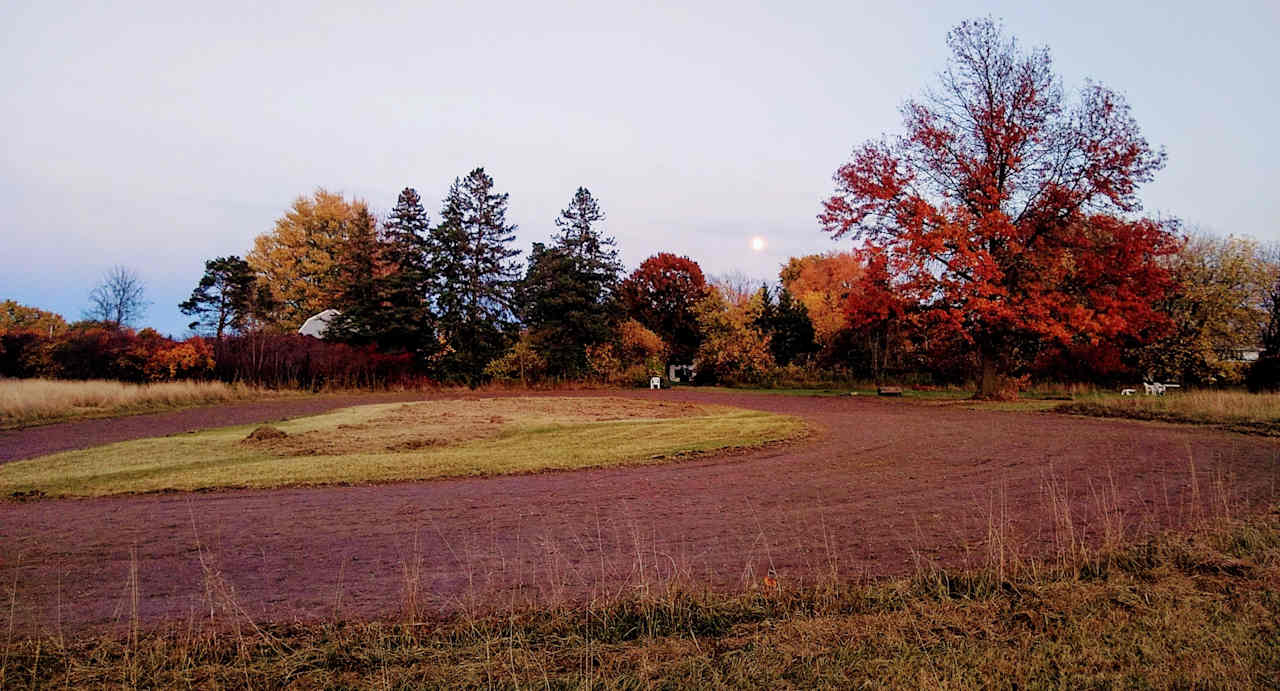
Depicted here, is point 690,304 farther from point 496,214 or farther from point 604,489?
point 604,489

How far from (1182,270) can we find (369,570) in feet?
103

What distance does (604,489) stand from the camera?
898 cm

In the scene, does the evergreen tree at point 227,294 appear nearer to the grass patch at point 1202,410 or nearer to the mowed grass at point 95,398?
the mowed grass at point 95,398

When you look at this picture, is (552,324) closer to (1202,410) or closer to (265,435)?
(265,435)

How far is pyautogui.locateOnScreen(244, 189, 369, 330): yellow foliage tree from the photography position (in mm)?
50875

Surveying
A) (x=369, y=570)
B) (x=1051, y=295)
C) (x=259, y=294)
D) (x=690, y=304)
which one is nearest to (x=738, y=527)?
(x=369, y=570)

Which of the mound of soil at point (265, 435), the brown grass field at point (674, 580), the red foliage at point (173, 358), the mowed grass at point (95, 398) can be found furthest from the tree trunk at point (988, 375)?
the mowed grass at point (95, 398)

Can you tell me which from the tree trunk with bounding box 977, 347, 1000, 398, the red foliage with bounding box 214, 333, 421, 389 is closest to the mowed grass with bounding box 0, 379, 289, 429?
the red foliage with bounding box 214, 333, 421, 389

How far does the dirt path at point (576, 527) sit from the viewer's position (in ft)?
16.6

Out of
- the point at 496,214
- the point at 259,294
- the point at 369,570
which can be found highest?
the point at 496,214

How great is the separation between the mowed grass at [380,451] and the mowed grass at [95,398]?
6826mm

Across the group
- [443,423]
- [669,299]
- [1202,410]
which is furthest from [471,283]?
[1202,410]

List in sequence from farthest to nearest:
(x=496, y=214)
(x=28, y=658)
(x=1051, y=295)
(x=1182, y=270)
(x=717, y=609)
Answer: (x=496, y=214), (x=1182, y=270), (x=1051, y=295), (x=717, y=609), (x=28, y=658)

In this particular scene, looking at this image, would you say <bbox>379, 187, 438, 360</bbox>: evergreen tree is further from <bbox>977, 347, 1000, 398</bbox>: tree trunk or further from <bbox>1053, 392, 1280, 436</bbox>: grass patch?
<bbox>1053, 392, 1280, 436</bbox>: grass patch
